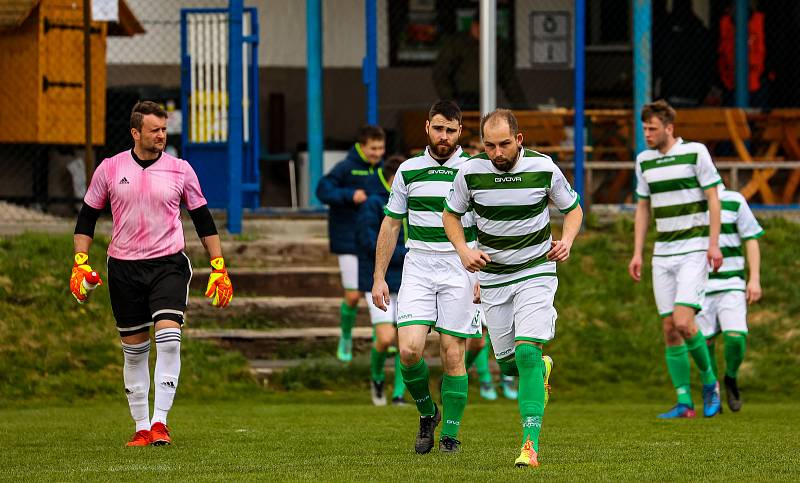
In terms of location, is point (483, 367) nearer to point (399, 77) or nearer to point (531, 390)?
point (531, 390)

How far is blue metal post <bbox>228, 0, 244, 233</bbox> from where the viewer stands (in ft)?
58.5

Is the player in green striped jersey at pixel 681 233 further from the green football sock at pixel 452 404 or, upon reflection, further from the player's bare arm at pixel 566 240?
the player's bare arm at pixel 566 240

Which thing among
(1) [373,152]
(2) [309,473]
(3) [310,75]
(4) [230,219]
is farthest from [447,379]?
(3) [310,75]

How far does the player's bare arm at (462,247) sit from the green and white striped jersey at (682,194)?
3.48 m

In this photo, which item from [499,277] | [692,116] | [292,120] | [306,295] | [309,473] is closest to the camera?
[309,473]

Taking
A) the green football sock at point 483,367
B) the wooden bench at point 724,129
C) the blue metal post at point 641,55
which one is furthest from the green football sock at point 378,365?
the wooden bench at point 724,129

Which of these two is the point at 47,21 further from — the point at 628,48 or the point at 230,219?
the point at 628,48

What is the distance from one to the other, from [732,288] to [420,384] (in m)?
4.45

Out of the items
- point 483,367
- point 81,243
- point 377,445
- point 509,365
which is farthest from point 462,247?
point 483,367

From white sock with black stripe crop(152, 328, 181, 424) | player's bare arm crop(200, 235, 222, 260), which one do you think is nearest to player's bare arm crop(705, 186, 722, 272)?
player's bare arm crop(200, 235, 222, 260)

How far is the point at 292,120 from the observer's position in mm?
21750

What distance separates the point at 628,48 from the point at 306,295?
707cm

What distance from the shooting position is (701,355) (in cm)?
1237

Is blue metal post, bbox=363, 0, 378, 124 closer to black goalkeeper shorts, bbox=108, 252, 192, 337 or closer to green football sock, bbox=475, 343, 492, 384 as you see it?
green football sock, bbox=475, 343, 492, 384
